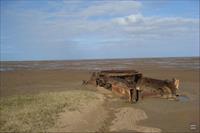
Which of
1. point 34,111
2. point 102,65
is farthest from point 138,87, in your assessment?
point 102,65

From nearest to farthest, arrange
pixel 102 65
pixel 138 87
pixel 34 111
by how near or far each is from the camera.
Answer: pixel 34 111
pixel 138 87
pixel 102 65

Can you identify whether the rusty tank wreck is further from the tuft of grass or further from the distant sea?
the distant sea

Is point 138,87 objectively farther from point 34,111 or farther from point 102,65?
Answer: point 102,65

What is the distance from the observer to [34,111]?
33.7ft

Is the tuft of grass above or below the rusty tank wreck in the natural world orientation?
below

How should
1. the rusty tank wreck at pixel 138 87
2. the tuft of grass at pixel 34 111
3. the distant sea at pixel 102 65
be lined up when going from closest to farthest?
the tuft of grass at pixel 34 111 < the rusty tank wreck at pixel 138 87 < the distant sea at pixel 102 65

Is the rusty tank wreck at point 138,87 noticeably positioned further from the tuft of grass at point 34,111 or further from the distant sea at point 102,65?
the distant sea at point 102,65

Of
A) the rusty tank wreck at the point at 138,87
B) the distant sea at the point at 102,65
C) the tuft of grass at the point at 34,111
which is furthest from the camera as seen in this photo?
the distant sea at the point at 102,65

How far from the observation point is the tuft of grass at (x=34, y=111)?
8477 mm

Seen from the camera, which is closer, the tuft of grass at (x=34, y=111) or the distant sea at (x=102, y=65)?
the tuft of grass at (x=34, y=111)

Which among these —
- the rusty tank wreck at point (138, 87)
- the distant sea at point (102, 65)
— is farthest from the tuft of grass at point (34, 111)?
the distant sea at point (102, 65)

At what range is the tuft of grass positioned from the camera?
8.48 metres

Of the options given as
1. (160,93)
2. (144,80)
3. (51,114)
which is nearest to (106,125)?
(51,114)

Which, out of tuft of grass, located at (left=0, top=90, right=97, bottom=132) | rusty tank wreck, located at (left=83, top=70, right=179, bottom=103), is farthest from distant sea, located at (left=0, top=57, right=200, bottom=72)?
tuft of grass, located at (left=0, top=90, right=97, bottom=132)
